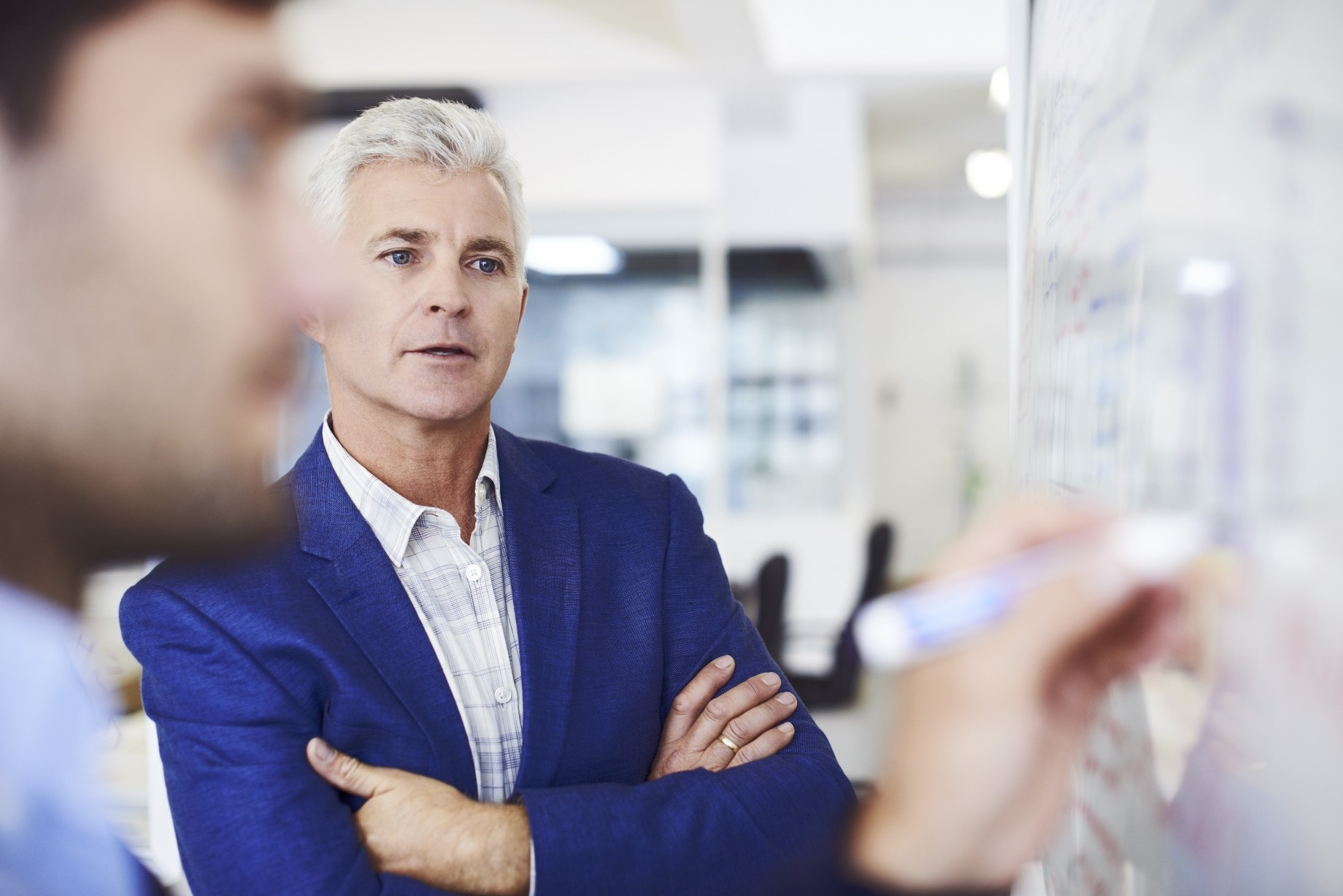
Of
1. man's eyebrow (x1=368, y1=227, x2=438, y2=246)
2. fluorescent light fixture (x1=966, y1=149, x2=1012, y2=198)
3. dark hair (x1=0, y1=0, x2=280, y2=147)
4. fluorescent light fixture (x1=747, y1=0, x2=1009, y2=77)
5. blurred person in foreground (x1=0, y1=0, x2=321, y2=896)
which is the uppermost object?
fluorescent light fixture (x1=747, y1=0, x2=1009, y2=77)

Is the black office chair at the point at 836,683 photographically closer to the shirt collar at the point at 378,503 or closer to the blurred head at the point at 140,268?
the shirt collar at the point at 378,503

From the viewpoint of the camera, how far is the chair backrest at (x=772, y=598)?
3.93 m

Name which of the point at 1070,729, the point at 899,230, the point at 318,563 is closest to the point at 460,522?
the point at 318,563

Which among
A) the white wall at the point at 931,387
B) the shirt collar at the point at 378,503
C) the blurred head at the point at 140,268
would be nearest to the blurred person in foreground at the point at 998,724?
the blurred head at the point at 140,268

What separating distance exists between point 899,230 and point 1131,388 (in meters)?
9.96

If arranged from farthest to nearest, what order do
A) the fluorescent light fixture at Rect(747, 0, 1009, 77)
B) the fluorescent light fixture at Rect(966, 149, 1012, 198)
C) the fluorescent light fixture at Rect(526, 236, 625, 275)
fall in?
the fluorescent light fixture at Rect(966, 149, 1012, 198)
the fluorescent light fixture at Rect(526, 236, 625, 275)
the fluorescent light fixture at Rect(747, 0, 1009, 77)

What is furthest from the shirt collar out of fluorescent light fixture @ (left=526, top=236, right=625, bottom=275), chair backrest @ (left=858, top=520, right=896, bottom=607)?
fluorescent light fixture @ (left=526, top=236, right=625, bottom=275)

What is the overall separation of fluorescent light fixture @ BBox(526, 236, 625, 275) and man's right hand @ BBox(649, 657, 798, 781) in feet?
15.2

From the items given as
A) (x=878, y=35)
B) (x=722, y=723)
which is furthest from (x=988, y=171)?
(x=722, y=723)

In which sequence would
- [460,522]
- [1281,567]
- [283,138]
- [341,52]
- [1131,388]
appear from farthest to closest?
[341,52], [460,522], [1131,388], [283,138], [1281,567]

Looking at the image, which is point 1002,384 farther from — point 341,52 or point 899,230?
point 341,52

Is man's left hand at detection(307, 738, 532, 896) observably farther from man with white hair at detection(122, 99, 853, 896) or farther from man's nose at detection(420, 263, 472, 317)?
man's nose at detection(420, 263, 472, 317)

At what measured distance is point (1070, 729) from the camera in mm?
491

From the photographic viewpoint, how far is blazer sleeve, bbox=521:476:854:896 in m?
1.04
